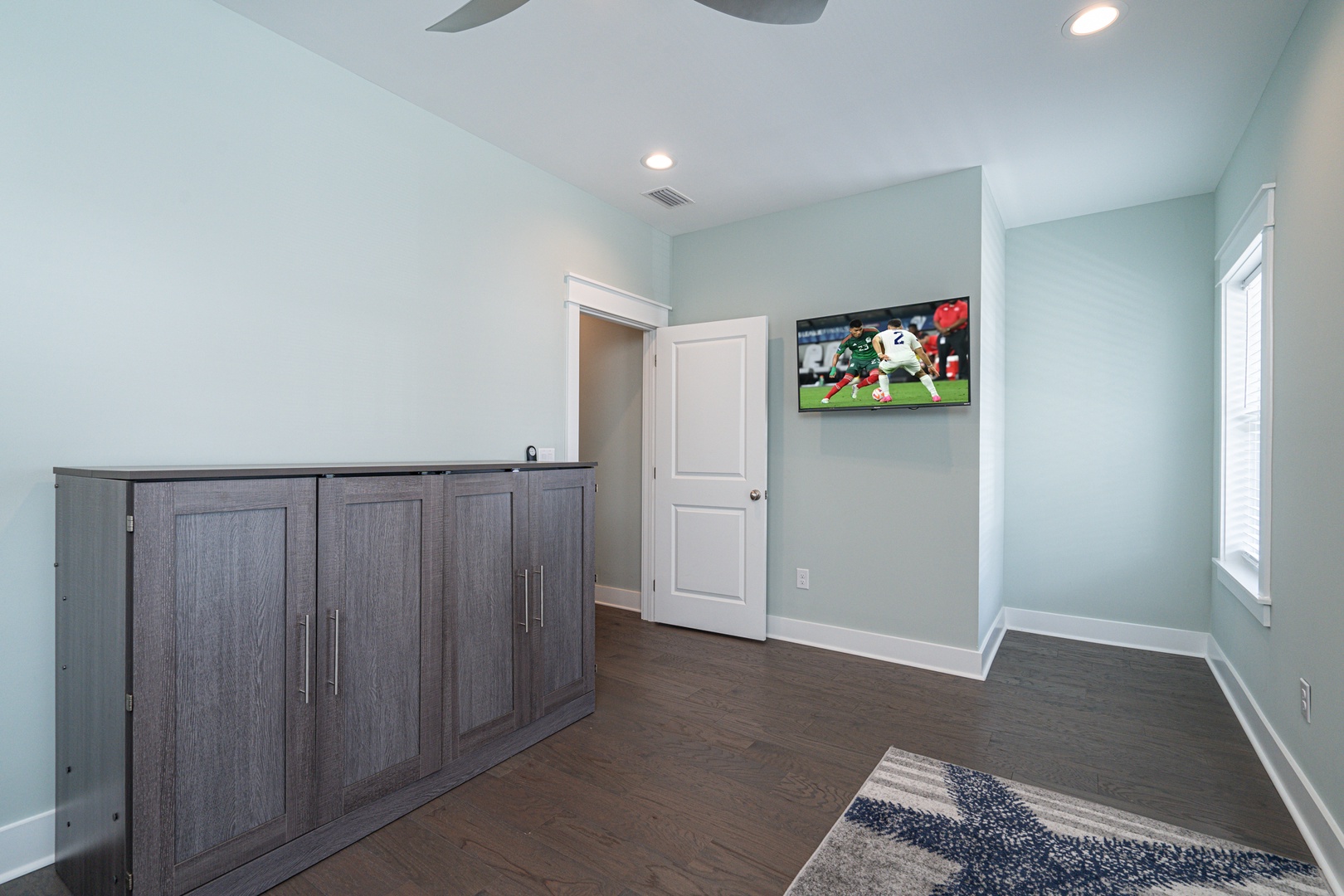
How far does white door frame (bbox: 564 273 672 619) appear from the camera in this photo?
3.63 m

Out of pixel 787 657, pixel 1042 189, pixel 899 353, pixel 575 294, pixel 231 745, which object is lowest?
pixel 787 657

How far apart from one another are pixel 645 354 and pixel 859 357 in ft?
5.07

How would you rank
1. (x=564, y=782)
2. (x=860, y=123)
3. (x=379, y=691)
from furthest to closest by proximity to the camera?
(x=860, y=123) < (x=564, y=782) < (x=379, y=691)

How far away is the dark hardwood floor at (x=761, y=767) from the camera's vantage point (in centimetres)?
181

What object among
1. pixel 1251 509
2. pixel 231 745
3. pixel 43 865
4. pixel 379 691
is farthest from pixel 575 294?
pixel 1251 509

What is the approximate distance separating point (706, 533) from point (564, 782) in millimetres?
2111

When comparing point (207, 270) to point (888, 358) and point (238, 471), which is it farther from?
point (888, 358)

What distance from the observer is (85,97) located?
1.89 metres

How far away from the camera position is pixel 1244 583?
111 inches

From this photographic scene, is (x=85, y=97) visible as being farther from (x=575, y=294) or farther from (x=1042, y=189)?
(x=1042, y=189)

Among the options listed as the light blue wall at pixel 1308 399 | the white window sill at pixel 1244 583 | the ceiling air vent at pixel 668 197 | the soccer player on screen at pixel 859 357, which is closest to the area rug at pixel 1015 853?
the light blue wall at pixel 1308 399

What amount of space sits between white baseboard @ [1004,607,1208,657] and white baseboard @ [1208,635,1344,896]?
750 millimetres

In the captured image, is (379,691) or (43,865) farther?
(379,691)

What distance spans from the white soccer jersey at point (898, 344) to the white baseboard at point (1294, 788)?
214 cm
